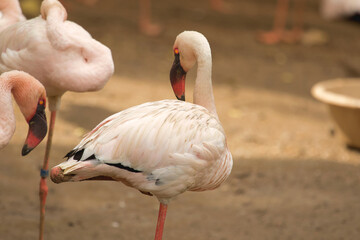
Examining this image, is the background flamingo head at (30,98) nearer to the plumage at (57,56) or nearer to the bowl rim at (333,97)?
the plumage at (57,56)

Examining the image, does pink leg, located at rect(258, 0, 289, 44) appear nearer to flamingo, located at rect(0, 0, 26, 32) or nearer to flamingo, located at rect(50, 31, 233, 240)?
flamingo, located at rect(0, 0, 26, 32)

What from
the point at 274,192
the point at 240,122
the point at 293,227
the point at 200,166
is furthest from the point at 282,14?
the point at 200,166

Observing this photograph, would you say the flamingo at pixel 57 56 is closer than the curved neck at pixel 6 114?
No

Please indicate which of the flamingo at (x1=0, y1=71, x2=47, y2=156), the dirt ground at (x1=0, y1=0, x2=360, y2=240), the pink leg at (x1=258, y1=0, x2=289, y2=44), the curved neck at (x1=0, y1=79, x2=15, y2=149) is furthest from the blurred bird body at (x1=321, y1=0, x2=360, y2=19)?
the curved neck at (x1=0, y1=79, x2=15, y2=149)

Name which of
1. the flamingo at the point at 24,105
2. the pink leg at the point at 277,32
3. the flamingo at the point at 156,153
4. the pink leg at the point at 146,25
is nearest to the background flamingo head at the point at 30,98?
the flamingo at the point at 24,105

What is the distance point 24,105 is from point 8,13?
3.88 ft

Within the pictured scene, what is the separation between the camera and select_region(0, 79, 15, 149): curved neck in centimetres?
283

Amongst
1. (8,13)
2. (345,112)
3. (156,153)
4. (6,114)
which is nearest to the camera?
(156,153)

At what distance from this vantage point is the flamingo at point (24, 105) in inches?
112

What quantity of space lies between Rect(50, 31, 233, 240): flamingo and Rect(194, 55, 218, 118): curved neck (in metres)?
0.19

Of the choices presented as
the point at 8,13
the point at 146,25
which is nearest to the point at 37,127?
the point at 8,13

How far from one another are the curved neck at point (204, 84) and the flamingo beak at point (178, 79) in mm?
107

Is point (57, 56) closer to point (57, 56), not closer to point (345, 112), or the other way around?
point (57, 56)

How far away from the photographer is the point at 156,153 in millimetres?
2668
